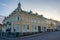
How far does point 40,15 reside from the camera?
49.0m

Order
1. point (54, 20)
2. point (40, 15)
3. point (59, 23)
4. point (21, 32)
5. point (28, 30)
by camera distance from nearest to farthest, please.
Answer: point (21, 32) → point (28, 30) → point (40, 15) → point (54, 20) → point (59, 23)

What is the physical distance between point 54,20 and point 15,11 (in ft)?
95.9

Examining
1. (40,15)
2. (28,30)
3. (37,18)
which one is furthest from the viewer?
(40,15)

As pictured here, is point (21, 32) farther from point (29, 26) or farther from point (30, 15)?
point (30, 15)

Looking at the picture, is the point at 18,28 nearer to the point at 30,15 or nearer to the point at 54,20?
the point at 30,15

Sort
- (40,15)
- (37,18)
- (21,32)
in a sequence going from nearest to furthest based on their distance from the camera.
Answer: (21,32) → (37,18) → (40,15)

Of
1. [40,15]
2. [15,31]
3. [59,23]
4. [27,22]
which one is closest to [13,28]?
[15,31]

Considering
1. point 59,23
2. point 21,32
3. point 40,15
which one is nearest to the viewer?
point 21,32

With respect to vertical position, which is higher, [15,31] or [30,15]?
[30,15]

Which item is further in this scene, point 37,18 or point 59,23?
point 59,23

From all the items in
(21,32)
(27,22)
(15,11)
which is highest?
(15,11)

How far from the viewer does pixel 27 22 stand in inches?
1633

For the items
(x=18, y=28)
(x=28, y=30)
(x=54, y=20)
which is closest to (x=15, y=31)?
(x=18, y=28)

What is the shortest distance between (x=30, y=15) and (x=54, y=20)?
25.0 meters
